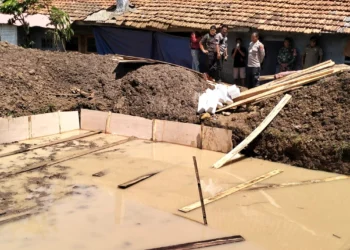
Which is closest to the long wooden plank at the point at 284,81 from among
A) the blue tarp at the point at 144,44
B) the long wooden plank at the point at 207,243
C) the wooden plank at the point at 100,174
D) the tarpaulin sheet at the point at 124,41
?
the wooden plank at the point at 100,174

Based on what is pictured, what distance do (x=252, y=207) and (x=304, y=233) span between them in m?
1.00

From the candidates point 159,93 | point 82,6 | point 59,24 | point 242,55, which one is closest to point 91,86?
point 159,93

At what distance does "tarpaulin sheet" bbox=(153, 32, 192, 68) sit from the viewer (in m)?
14.9

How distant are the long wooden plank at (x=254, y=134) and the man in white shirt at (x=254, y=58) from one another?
2.74 metres

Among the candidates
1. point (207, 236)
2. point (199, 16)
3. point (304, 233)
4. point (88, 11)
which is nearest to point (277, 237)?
point (304, 233)

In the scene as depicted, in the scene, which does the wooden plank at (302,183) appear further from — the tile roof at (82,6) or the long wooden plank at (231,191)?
the tile roof at (82,6)

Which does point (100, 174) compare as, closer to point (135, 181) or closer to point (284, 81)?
point (135, 181)

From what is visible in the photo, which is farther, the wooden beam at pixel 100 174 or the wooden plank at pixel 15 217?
the wooden beam at pixel 100 174

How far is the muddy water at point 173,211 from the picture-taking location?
19.3 ft

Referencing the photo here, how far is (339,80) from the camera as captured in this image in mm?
9828

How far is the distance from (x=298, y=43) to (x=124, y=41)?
20.6ft

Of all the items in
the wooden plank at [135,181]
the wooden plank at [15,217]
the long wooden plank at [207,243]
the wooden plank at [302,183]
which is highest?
the wooden plank at [302,183]

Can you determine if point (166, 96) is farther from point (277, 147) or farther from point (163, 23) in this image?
point (163, 23)

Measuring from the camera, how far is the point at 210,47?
43.1 feet
